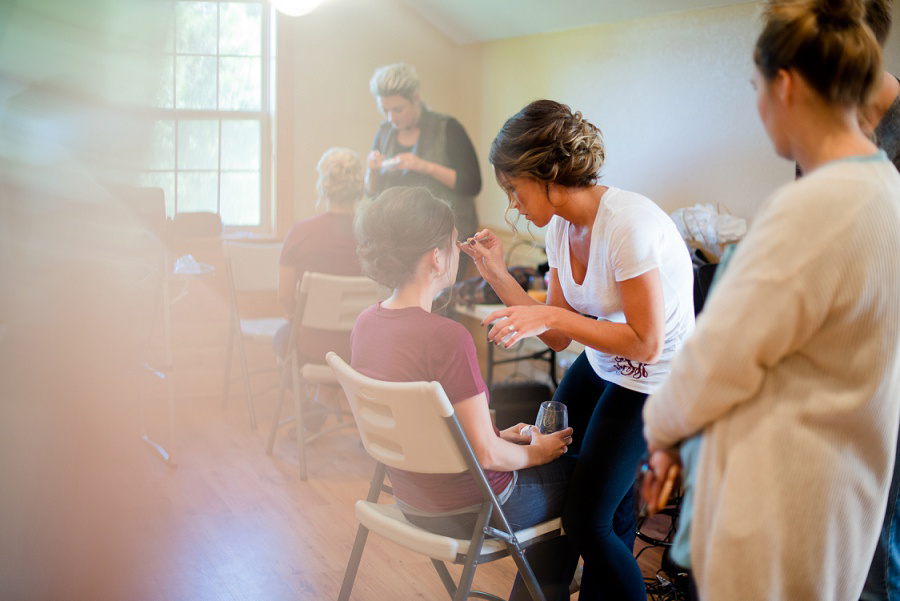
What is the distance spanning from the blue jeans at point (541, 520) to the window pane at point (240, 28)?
12.4ft

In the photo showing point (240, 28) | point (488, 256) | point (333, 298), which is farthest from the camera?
point (240, 28)

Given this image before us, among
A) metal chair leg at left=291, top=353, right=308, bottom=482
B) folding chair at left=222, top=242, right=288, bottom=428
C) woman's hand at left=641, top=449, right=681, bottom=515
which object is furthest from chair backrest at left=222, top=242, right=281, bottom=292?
woman's hand at left=641, top=449, right=681, bottom=515

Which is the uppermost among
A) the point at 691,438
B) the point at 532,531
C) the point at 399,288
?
the point at 399,288

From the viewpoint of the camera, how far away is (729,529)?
112 cm

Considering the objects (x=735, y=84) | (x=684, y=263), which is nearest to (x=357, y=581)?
(x=684, y=263)

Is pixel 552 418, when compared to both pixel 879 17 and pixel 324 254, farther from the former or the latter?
pixel 324 254

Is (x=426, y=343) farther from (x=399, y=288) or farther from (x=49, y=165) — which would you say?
(x=49, y=165)

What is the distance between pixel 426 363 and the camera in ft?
5.73

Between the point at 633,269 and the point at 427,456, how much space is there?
1.84 feet

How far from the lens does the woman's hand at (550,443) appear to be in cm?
185

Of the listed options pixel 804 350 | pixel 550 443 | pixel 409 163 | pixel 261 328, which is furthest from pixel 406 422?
pixel 261 328

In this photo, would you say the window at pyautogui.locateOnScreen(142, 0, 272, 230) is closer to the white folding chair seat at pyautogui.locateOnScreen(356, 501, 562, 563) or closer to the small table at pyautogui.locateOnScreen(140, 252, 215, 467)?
the small table at pyautogui.locateOnScreen(140, 252, 215, 467)

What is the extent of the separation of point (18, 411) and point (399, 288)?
100 inches

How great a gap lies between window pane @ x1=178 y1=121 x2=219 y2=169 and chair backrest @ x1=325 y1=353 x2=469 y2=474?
3432 mm
